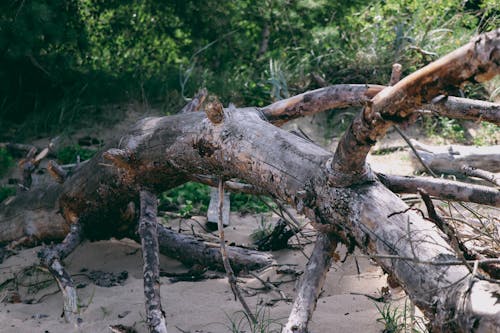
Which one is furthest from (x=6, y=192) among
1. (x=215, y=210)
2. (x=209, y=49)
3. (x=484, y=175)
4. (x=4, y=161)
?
(x=484, y=175)

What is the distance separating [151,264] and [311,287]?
0.95 metres

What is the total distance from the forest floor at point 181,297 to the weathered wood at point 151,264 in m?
0.18

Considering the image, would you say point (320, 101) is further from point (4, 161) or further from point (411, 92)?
point (4, 161)

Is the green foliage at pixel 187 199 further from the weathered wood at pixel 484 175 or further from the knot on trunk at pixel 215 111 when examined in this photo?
the weathered wood at pixel 484 175

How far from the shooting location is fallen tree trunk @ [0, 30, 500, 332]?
6.95 ft

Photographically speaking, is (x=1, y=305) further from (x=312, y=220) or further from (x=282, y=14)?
(x=282, y=14)

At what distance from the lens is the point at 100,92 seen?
22.4 ft

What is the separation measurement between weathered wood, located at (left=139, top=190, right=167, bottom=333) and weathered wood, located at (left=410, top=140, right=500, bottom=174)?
109 inches

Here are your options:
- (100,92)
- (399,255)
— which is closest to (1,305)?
(399,255)

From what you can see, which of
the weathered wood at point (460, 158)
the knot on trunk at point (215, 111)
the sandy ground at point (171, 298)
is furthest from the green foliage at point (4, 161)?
the weathered wood at point (460, 158)

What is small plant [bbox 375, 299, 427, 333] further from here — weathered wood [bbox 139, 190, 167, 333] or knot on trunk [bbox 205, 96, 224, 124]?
knot on trunk [bbox 205, 96, 224, 124]

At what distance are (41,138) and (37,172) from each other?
55cm

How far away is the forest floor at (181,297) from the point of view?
3.17 meters

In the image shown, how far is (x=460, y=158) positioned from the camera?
5469mm
